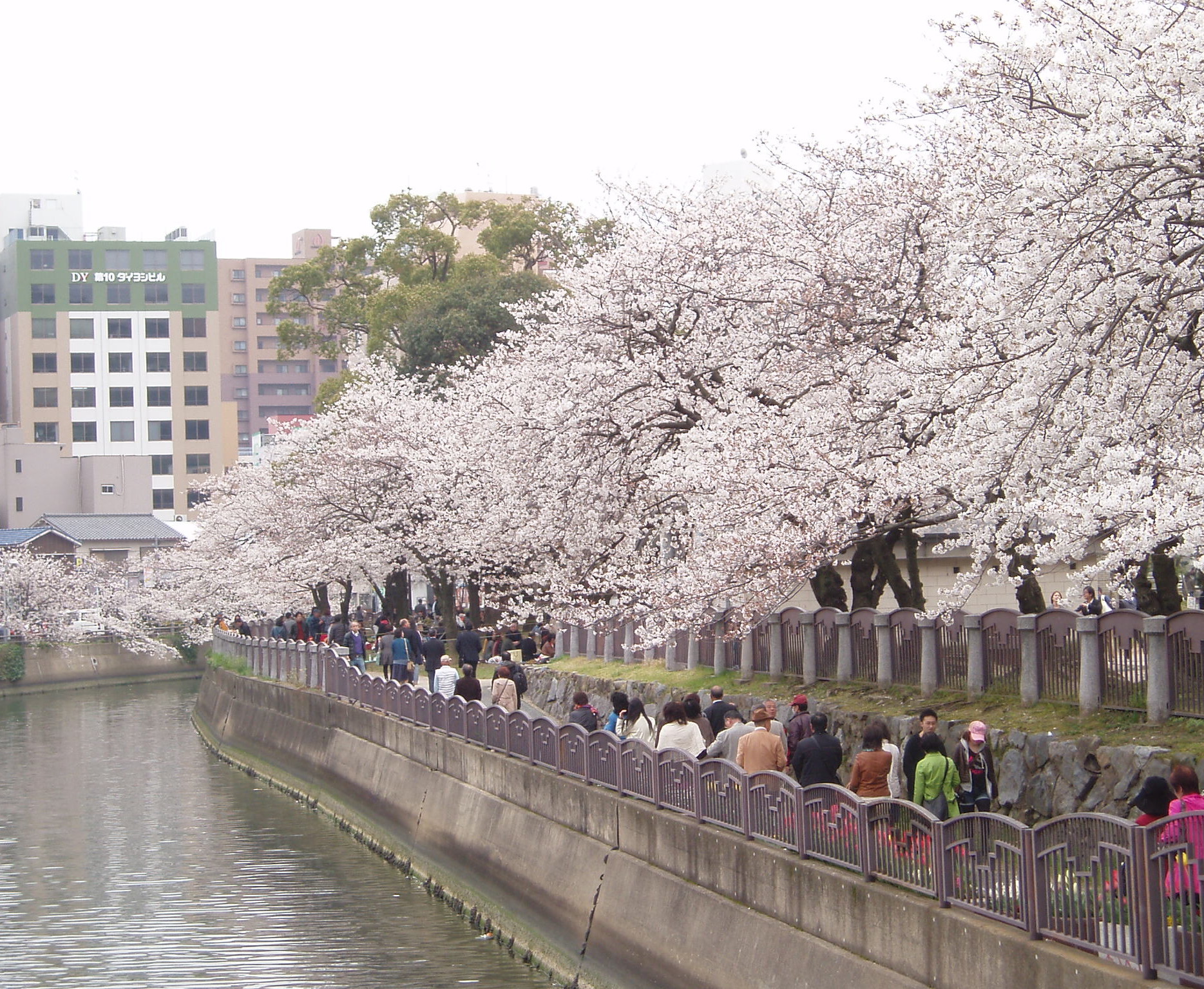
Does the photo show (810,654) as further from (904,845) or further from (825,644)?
(904,845)

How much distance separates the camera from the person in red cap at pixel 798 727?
1551 centimetres

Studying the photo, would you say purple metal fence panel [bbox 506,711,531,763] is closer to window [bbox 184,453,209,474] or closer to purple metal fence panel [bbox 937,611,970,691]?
purple metal fence panel [bbox 937,611,970,691]

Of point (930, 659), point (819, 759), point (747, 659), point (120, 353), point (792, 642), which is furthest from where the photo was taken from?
point (120, 353)

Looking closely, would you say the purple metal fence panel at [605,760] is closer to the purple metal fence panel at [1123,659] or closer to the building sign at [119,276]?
the purple metal fence panel at [1123,659]

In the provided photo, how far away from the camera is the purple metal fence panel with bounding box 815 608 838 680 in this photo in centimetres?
2025

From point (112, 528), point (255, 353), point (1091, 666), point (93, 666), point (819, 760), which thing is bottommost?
point (93, 666)

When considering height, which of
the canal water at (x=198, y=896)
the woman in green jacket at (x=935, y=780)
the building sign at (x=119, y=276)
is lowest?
the canal water at (x=198, y=896)

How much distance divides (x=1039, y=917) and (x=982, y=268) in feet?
32.7

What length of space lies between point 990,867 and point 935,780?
252 cm

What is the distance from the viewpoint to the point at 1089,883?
30.0 ft

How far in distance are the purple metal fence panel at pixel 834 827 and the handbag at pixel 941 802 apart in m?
0.96

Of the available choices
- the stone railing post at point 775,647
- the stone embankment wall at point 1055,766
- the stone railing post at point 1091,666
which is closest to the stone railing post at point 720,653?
the stone railing post at point 775,647

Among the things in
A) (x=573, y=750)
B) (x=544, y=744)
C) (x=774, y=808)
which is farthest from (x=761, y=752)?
(x=544, y=744)

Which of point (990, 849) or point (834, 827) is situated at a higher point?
point (990, 849)
